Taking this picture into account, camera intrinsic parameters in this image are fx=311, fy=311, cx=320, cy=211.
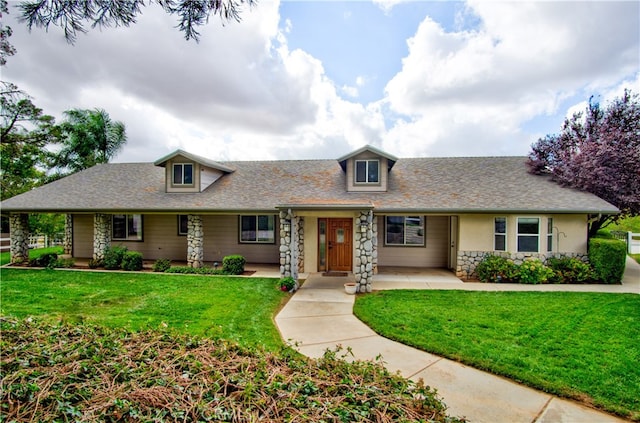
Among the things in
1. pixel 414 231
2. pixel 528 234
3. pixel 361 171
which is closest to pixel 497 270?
pixel 528 234

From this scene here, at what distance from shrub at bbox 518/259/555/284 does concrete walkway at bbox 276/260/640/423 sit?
0.69m

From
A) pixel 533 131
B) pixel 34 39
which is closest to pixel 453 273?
pixel 533 131

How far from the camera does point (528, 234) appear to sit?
10.9 metres

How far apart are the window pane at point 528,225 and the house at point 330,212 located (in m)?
0.04

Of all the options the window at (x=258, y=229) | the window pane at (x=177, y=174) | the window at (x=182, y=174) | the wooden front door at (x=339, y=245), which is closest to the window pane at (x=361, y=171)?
the wooden front door at (x=339, y=245)

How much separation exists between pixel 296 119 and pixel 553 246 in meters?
15.0

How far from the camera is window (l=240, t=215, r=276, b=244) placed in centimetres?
1367

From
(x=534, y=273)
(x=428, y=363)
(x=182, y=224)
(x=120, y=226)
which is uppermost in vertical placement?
(x=182, y=224)

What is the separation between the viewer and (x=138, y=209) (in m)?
12.5

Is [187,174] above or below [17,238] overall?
above

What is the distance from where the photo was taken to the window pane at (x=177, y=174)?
14.0 m

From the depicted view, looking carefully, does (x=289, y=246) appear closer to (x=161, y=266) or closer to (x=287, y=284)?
(x=287, y=284)

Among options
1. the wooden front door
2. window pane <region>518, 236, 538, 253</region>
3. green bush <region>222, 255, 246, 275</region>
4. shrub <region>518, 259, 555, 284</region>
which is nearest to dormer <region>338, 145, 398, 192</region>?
the wooden front door

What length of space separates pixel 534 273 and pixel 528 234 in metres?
1.38
